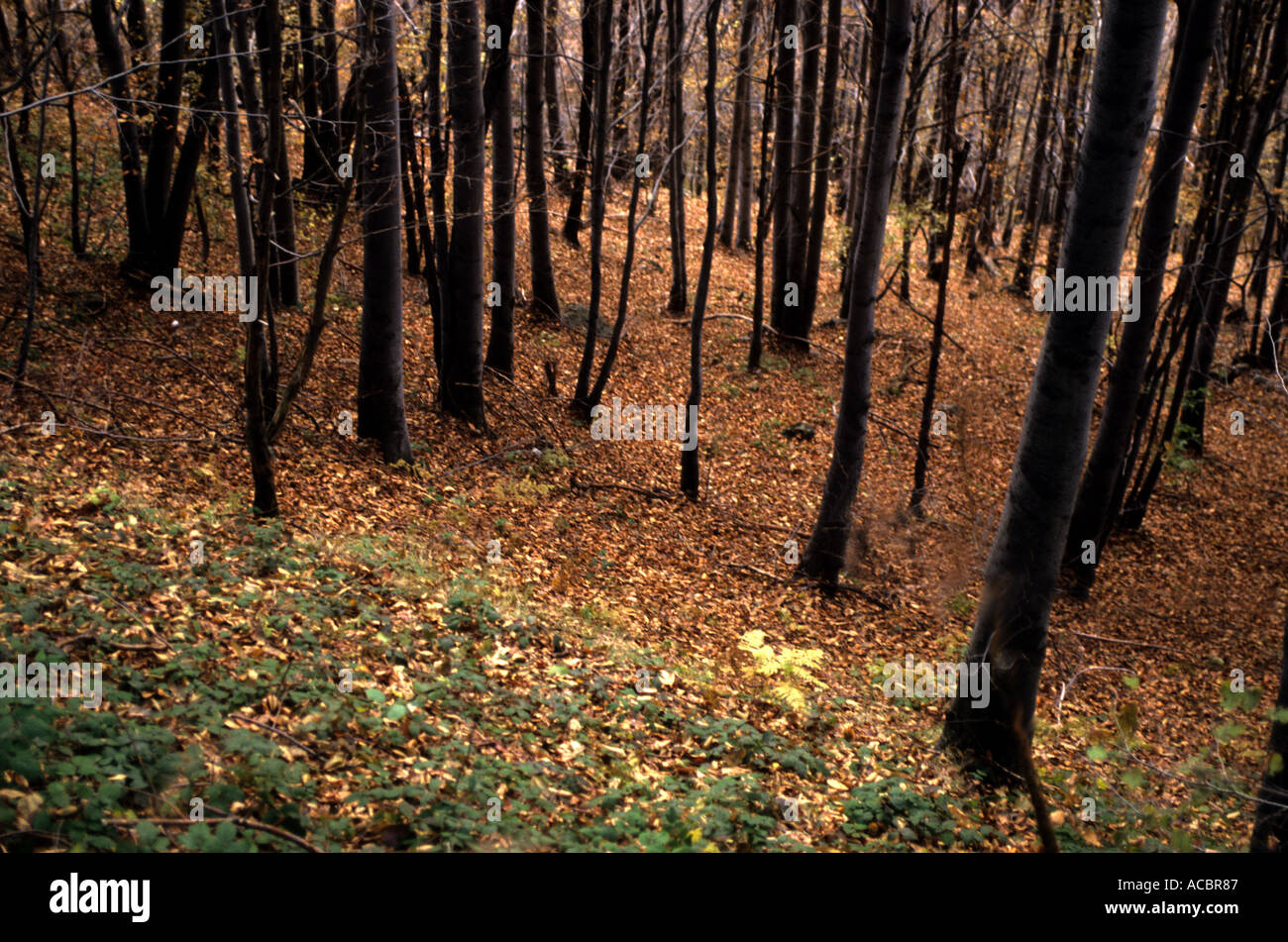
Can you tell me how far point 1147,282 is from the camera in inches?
418

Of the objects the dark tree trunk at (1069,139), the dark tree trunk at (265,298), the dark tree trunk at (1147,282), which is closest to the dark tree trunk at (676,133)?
the dark tree trunk at (1147,282)

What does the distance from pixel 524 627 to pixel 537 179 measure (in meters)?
11.7

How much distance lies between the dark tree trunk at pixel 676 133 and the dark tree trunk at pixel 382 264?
15.4 ft

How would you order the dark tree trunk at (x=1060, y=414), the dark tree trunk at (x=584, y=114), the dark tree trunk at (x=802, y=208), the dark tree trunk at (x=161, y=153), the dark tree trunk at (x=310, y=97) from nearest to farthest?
the dark tree trunk at (x=1060, y=414), the dark tree trunk at (x=161, y=153), the dark tree trunk at (x=310, y=97), the dark tree trunk at (x=802, y=208), the dark tree trunk at (x=584, y=114)

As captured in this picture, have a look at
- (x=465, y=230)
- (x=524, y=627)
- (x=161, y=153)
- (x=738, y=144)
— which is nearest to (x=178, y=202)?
(x=161, y=153)

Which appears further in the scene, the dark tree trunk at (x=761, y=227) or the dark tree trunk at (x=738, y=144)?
the dark tree trunk at (x=738, y=144)

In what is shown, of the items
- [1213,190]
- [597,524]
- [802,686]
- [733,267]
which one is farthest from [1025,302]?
[802,686]

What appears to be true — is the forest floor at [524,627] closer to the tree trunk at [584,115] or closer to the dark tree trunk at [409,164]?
the dark tree trunk at [409,164]

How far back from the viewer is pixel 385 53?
910 centimetres

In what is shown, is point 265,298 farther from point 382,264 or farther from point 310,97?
point 310,97

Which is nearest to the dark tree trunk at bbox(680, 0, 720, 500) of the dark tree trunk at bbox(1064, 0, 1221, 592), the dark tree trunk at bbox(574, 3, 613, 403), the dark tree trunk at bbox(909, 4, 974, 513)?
the dark tree trunk at bbox(574, 3, 613, 403)

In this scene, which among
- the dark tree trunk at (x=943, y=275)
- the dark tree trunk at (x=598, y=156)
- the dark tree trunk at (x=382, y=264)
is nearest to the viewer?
the dark tree trunk at (x=382, y=264)

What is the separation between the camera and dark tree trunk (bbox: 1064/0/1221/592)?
391 inches

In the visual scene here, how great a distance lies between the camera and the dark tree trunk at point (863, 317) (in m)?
8.84
